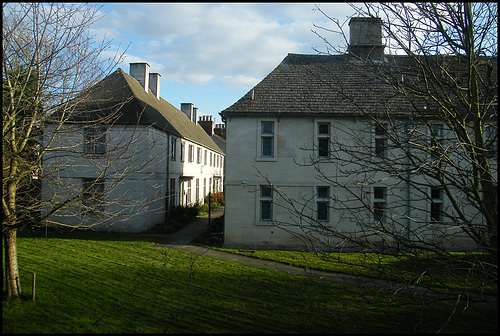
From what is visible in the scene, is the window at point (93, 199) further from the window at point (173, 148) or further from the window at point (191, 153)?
the window at point (191, 153)

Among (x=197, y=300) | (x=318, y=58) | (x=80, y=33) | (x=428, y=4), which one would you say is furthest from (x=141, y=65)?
(x=428, y=4)

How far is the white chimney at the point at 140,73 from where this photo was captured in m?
26.3

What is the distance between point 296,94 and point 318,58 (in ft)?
12.2

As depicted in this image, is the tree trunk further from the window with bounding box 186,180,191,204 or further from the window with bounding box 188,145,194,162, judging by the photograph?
the window with bounding box 188,145,194,162

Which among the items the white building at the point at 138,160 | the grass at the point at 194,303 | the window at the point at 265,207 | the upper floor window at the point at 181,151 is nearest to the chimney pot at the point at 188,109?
the white building at the point at 138,160

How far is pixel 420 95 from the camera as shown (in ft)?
21.4

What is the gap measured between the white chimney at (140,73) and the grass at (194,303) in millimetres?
15565

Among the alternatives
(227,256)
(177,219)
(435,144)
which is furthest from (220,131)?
(435,144)

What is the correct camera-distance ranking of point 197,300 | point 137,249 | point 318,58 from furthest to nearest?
point 318,58
point 137,249
point 197,300

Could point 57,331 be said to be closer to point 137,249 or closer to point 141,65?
point 137,249

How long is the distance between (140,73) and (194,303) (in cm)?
2111

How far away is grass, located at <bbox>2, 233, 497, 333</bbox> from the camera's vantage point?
23.5 ft

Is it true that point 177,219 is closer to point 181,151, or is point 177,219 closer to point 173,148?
point 173,148

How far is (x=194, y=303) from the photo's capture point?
8.97 m
